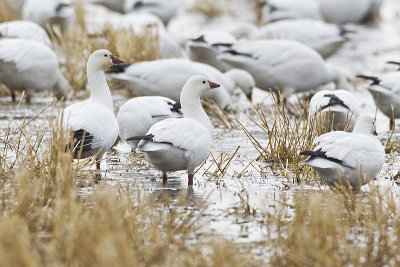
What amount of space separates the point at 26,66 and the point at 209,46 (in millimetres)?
2995

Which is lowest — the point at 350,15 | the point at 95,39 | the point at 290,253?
the point at 290,253

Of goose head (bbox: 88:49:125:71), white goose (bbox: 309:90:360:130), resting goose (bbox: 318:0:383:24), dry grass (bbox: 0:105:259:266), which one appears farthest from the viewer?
resting goose (bbox: 318:0:383:24)

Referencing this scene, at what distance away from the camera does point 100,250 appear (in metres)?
3.34

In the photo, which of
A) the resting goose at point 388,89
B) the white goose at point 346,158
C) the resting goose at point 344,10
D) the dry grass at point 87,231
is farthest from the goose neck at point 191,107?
the resting goose at point 344,10

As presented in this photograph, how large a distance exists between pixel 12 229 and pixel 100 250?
497 millimetres

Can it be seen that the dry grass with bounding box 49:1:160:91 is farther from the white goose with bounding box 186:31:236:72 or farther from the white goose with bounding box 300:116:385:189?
the white goose with bounding box 300:116:385:189

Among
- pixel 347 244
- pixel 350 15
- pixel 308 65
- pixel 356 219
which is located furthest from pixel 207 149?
pixel 350 15

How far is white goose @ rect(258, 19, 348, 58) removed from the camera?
12.4 meters

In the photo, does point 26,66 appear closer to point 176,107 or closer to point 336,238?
point 176,107

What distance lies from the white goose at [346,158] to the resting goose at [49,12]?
8.99 metres

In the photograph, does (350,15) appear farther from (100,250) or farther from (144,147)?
(100,250)

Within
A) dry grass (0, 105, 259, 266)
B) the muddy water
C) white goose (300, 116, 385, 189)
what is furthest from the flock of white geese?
dry grass (0, 105, 259, 266)

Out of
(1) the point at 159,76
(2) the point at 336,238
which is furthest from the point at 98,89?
(2) the point at 336,238

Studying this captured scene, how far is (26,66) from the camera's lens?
9.30m
